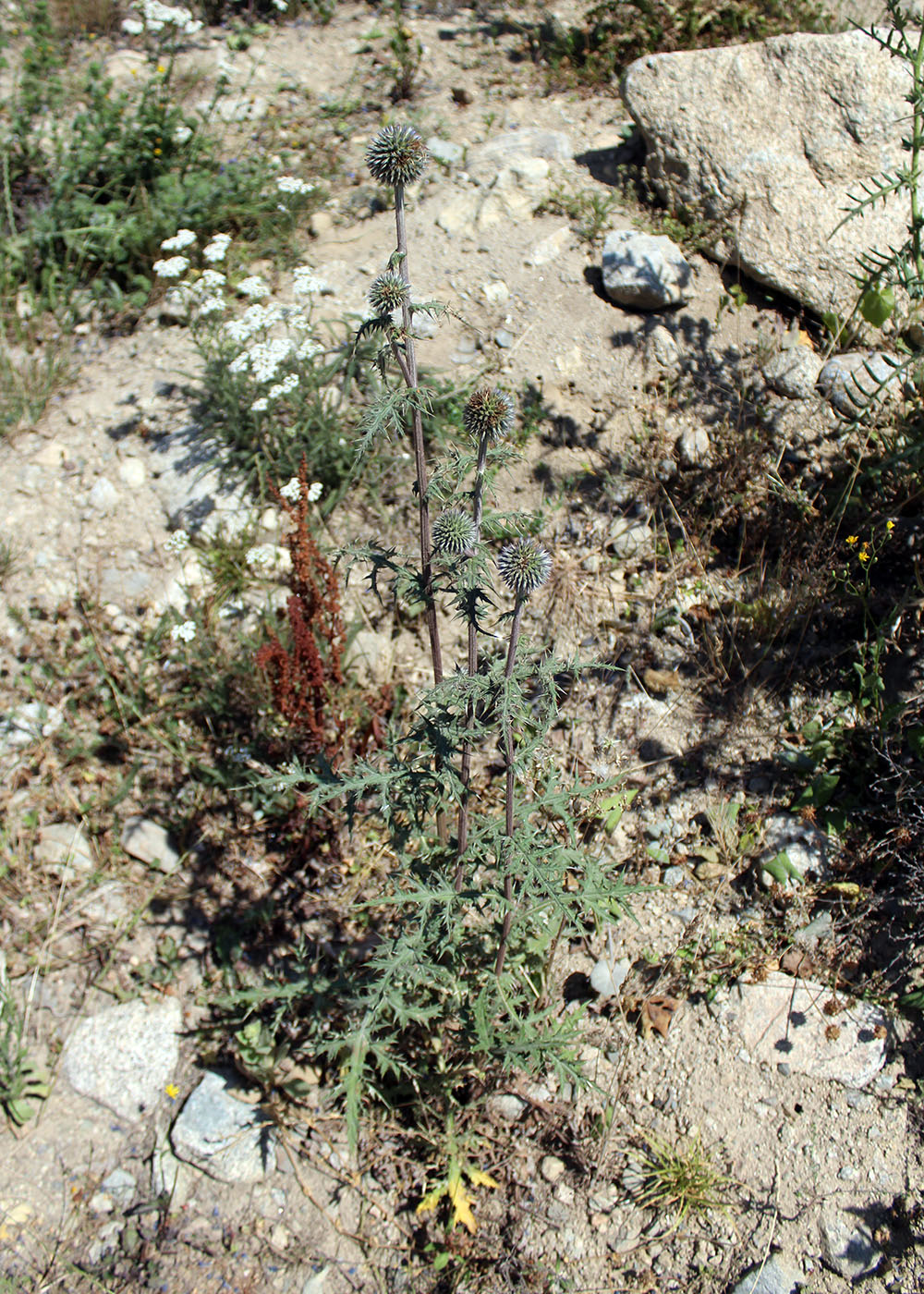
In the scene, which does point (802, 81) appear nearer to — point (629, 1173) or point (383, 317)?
point (383, 317)

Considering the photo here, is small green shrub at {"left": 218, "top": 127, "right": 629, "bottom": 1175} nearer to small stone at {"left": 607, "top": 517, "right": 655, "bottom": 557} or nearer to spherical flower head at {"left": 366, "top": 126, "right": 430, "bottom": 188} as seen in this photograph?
spherical flower head at {"left": 366, "top": 126, "right": 430, "bottom": 188}

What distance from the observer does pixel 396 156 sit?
7.95 feet

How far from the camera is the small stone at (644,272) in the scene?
5090mm

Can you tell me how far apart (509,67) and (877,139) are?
10.6ft

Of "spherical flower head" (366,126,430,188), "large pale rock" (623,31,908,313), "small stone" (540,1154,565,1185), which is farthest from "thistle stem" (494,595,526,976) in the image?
"large pale rock" (623,31,908,313)

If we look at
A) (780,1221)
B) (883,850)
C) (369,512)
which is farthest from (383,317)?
(780,1221)

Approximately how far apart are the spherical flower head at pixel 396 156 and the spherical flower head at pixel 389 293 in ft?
0.82

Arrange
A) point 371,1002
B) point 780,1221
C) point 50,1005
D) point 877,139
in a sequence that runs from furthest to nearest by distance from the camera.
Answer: point 877,139 → point 50,1005 → point 780,1221 → point 371,1002

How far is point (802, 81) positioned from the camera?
5215 millimetres

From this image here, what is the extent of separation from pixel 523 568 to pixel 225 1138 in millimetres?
2619

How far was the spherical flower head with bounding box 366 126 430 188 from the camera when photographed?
7.96 feet

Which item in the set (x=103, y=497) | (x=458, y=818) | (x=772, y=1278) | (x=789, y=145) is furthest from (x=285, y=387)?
(x=772, y=1278)

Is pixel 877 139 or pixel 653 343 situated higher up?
pixel 877 139

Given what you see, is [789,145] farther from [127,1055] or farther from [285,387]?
[127,1055]
